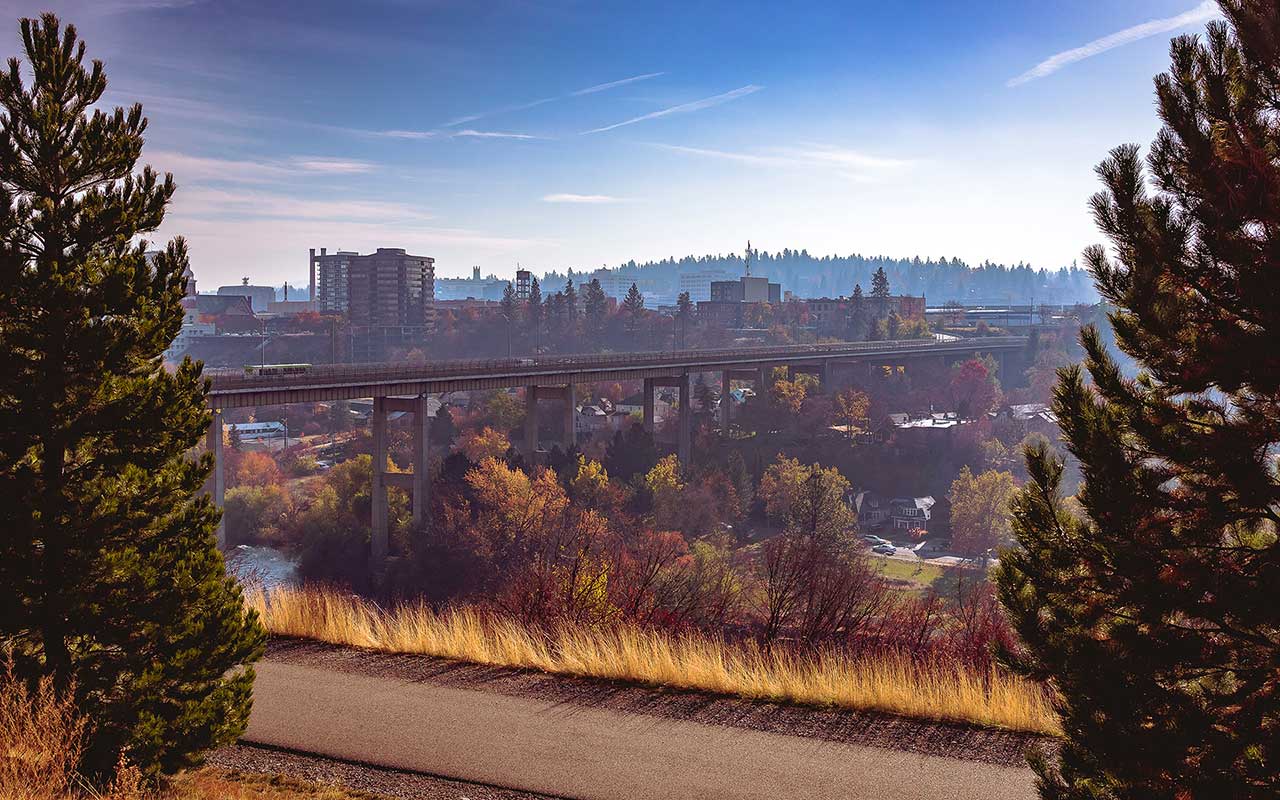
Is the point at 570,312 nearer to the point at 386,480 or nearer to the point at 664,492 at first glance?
the point at 664,492

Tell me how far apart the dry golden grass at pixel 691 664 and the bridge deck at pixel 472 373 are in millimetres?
15318

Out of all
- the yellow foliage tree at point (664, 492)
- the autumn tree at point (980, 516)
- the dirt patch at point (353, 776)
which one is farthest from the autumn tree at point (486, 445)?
the dirt patch at point (353, 776)

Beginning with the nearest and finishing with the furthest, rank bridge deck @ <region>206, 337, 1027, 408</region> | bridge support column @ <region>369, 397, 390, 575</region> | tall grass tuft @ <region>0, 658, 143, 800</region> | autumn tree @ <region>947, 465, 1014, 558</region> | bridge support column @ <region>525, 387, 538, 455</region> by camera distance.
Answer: tall grass tuft @ <region>0, 658, 143, 800</region>, bridge deck @ <region>206, 337, 1027, 408</region>, bridge support column @ <region>369, 397, 390, 575</region>, bridge support column @ <region>525, 387, 538, 455</region>, autumn tree @ <region>947, 465, 1014, 558</region>

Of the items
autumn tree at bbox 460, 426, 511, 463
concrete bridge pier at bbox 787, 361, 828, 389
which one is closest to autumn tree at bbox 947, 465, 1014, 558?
concrete bridge pier at bbox 787, 361, 828, 389

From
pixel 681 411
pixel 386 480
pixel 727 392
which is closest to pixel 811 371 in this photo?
pixel 727 392

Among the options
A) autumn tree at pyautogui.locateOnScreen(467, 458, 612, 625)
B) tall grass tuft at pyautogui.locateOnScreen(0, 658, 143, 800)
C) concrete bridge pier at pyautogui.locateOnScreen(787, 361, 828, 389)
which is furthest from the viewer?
concrete bridge pier at pyautogui.locateOnScreen(787, 361, 828, 389)

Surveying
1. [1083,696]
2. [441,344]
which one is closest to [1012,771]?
[1083,696]

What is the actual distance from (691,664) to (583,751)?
2.15 meters

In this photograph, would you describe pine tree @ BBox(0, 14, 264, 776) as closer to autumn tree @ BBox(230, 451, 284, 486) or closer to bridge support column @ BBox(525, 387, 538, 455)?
bridge support column @ BBox(525, 387, 538, 455)

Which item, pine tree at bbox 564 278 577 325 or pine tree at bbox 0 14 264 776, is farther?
pine tree at bbox 564 278 577 325

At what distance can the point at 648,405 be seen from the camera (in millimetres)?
73312

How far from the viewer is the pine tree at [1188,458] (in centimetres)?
512

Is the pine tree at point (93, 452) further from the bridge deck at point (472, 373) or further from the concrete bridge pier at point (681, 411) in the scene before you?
the concrete bridge pier at point (681, 411)

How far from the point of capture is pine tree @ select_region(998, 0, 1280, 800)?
512 cm
